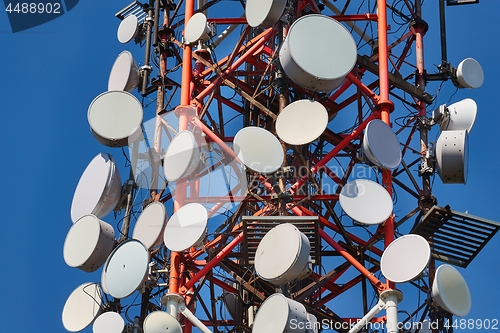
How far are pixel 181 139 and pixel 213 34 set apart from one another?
12.5ft

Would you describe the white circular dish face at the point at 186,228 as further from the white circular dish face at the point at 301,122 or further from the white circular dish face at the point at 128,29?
the white circular dish face at the point at 128,29

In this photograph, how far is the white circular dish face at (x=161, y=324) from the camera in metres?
25.4

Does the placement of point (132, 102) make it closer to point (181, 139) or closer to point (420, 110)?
point (181, 139)

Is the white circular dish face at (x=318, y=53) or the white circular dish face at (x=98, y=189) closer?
the white circular dish face at (x=318, y=53)

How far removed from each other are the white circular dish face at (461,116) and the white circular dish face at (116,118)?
765 centimetres

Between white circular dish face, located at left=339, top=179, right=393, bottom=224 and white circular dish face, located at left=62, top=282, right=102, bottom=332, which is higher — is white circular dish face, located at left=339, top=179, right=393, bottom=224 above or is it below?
above

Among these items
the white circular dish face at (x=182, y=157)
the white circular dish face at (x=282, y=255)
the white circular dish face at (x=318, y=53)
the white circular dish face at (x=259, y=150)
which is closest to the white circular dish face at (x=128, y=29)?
the white circular dish face at (x=182, y=157)

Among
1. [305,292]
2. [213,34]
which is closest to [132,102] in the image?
[213,34]

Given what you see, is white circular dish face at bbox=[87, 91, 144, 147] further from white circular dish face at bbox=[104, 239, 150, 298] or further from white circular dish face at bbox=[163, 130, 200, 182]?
white circular dish face at bbox=[104, 239, 150, 298]

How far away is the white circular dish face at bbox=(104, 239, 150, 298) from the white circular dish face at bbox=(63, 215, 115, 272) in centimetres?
100

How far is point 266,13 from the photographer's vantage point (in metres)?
28.0

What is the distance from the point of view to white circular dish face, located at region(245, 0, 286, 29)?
28016 mm

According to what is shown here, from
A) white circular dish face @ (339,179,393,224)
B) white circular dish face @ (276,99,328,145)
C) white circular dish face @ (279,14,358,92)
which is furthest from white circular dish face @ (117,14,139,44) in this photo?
white circular dish face @ (339,179,393,224)

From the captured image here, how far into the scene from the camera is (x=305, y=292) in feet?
88.7
